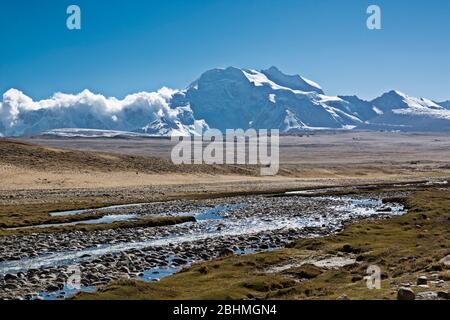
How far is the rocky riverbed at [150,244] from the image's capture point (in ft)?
86.0

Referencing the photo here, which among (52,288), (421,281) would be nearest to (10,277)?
(52,288)

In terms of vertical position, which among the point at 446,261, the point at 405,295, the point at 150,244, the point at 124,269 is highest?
the point at 405,295

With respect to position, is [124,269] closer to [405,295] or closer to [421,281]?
[421,281]

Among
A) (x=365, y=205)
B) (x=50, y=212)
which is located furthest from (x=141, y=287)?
(x=365, y=205)

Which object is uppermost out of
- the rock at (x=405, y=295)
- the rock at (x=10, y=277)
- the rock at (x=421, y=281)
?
the rock at (x=405, y=295)

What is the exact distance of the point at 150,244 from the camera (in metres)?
38.3

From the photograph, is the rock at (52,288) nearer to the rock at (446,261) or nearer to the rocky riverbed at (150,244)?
the rocky riverbed at (150,244)

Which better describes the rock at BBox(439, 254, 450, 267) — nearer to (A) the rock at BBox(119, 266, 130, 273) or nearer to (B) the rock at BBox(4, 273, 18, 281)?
(A) the rock at BBox(119, 266, 130, 273)

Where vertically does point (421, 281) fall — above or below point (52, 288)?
above

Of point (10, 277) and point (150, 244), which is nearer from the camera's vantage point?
point (10, 277)

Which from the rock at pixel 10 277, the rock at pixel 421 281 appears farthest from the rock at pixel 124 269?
the rock at pixel 421 281

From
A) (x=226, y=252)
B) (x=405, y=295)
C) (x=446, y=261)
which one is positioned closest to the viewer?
(x=405, y=295)

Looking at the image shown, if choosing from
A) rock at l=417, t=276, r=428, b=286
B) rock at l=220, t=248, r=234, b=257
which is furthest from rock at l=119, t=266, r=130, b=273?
rock at l=417, t=276, r=428, b=286
